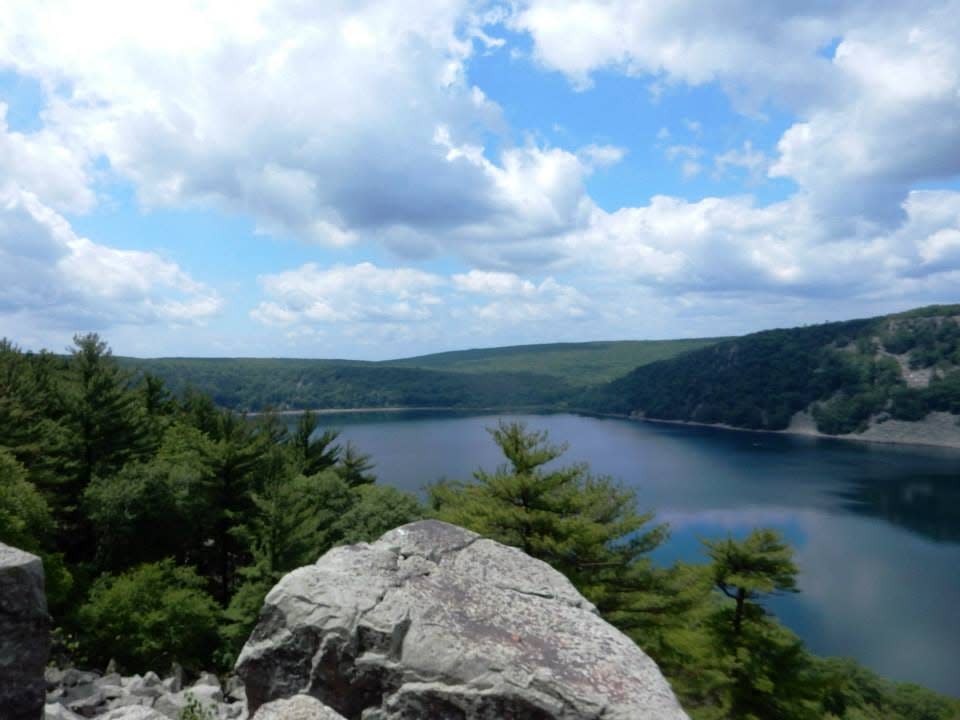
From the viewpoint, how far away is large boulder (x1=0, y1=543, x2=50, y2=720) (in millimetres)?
6777

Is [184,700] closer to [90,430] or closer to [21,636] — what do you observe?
[21,636]

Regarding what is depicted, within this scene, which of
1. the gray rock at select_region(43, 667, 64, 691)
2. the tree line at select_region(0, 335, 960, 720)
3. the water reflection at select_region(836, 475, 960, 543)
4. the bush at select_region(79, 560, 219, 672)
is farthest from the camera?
the water reflection at select_region(836, 475, 960, 543)

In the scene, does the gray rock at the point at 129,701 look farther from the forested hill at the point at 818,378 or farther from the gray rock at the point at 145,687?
the forested hill at the point at 818,378

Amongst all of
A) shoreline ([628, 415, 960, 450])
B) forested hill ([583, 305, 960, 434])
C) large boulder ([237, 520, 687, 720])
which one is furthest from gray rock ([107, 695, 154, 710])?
forested hill ([583, 305, 960, 434])

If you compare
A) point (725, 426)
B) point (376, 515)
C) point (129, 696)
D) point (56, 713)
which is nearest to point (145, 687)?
point (129, 696)

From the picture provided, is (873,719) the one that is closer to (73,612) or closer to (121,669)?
(121,669)

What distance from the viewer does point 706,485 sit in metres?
75.1

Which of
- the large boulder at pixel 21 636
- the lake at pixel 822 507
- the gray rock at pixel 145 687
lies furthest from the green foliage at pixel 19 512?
the lake at pixel 822 507

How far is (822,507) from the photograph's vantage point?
6506 cm

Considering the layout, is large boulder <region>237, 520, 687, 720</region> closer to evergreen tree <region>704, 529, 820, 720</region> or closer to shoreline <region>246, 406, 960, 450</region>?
evergreen tree <region>704, 529, 820, 720</region>

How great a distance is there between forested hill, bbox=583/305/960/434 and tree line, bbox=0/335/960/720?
125313 mm

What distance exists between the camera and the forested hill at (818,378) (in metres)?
136

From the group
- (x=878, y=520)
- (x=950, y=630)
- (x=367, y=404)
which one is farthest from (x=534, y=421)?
(x=950, y=630)

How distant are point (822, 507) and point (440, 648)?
229 feet
